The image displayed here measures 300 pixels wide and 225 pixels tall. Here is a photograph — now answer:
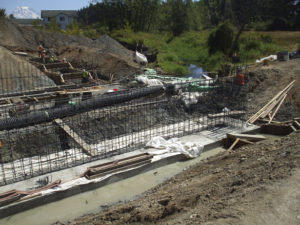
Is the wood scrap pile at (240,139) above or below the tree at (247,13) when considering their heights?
below

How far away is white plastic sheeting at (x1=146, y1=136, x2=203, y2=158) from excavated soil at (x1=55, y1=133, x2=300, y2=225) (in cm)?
171

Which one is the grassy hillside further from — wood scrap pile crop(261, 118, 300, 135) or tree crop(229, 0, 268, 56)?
wood scrap pile crop(261, 118, 300, 135)

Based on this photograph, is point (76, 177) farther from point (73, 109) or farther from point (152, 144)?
point (73, 109)

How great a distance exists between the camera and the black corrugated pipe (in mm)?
7539

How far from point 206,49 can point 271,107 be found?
1854cm

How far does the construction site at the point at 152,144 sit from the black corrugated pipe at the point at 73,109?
34 millimetres

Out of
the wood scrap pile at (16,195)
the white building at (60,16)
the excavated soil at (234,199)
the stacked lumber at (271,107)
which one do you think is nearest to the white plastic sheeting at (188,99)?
the stacked lumber at (271,107)

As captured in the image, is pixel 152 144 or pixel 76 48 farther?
pixel 76 48

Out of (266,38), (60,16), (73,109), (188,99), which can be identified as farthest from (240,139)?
(60,16)

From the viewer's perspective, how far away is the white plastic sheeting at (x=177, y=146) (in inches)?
297

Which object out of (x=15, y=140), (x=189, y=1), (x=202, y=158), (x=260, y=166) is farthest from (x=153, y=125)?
(x=189, y=1)

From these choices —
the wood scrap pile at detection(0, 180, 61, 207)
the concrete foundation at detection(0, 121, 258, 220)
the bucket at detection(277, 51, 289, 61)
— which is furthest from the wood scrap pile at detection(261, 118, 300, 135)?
the bucket at detection(277, 51, 289, 61)

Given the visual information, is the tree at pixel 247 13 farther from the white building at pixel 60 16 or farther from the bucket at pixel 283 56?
the white building at pixel 60 16

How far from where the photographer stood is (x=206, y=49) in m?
27.8
